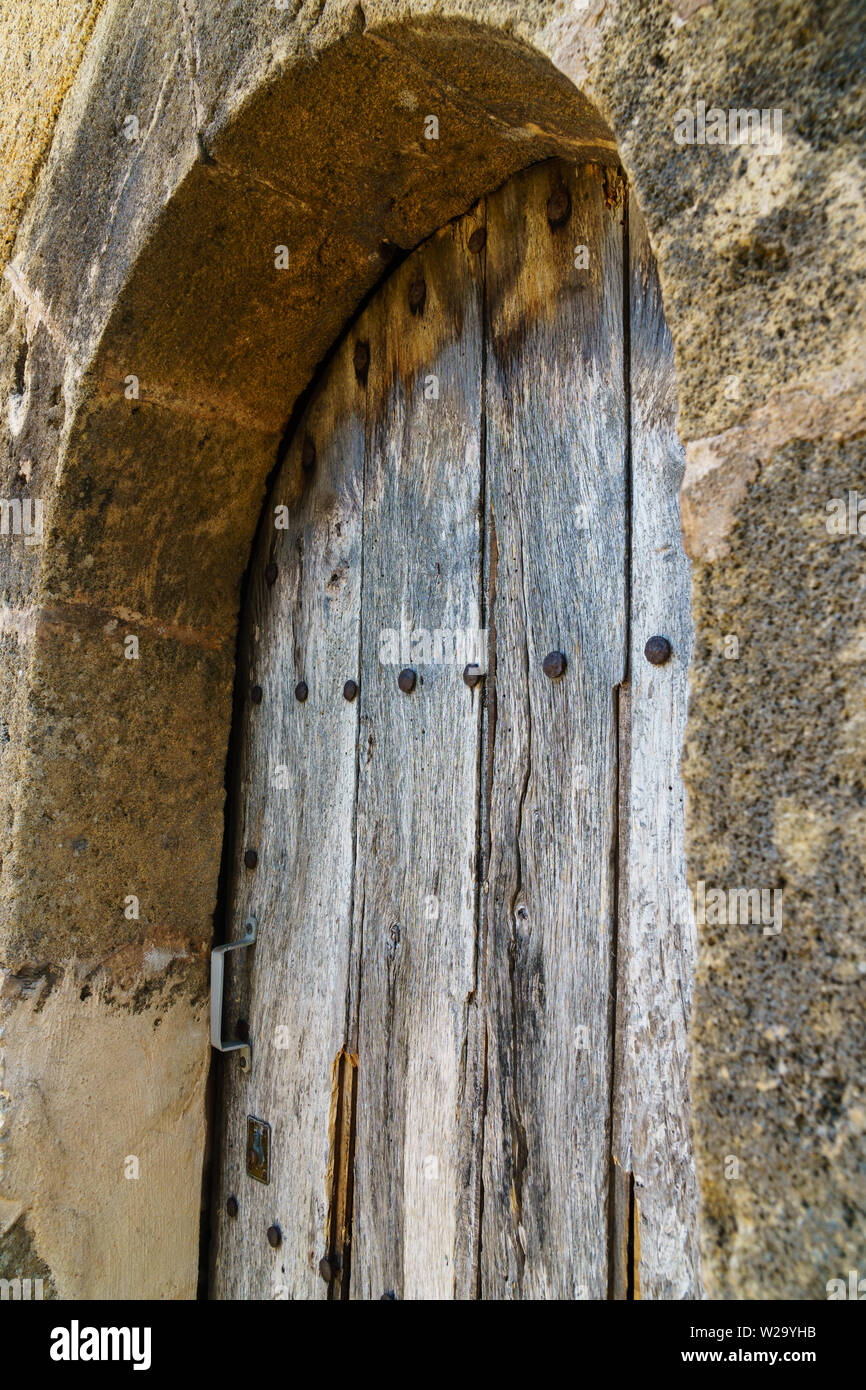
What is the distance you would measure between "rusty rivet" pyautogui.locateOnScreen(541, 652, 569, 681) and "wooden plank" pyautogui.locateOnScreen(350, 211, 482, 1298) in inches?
4.5

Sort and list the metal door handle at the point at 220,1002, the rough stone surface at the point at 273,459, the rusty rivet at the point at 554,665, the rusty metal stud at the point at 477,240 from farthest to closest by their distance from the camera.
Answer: the metal door handle at the point at 220,1002
the rusty metal stud at the point at 477,240
the rusty rivet at the point at 554,665
the rough stone surface at the point at 273,459

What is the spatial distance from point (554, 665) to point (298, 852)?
0.54 meters

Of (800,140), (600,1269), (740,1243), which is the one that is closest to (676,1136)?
(600,1269)

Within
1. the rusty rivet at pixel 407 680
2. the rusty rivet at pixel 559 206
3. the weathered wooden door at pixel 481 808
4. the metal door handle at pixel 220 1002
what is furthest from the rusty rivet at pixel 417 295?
the metal door handle at pixel 220 1002

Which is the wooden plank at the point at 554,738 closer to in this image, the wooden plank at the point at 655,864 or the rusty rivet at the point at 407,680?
the wooden plank at the point at 655,864

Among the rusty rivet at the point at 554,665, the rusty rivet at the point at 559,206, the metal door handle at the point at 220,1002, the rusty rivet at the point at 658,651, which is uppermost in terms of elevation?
the rusty rivet at the point at 559,206

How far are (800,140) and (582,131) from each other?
40cm

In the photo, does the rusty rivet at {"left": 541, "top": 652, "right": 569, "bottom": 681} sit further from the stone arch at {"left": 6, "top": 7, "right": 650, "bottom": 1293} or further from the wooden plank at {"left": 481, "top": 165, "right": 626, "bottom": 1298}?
the stone arch at {"left": 6, "top": 7, "right": 650, "bottom": 1293}

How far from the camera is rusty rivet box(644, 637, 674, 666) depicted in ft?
2.80

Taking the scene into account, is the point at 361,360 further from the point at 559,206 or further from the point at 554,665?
the point at 554,665

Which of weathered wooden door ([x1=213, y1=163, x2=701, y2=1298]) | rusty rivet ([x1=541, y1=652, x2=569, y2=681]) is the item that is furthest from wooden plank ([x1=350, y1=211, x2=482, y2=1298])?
rusty rivet ([x1=541, y1=652, x2=569, y2=681])

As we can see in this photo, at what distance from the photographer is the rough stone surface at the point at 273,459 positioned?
0.50m

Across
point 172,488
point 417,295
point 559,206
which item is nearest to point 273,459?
point 172,488

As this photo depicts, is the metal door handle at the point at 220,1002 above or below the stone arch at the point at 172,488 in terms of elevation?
below
